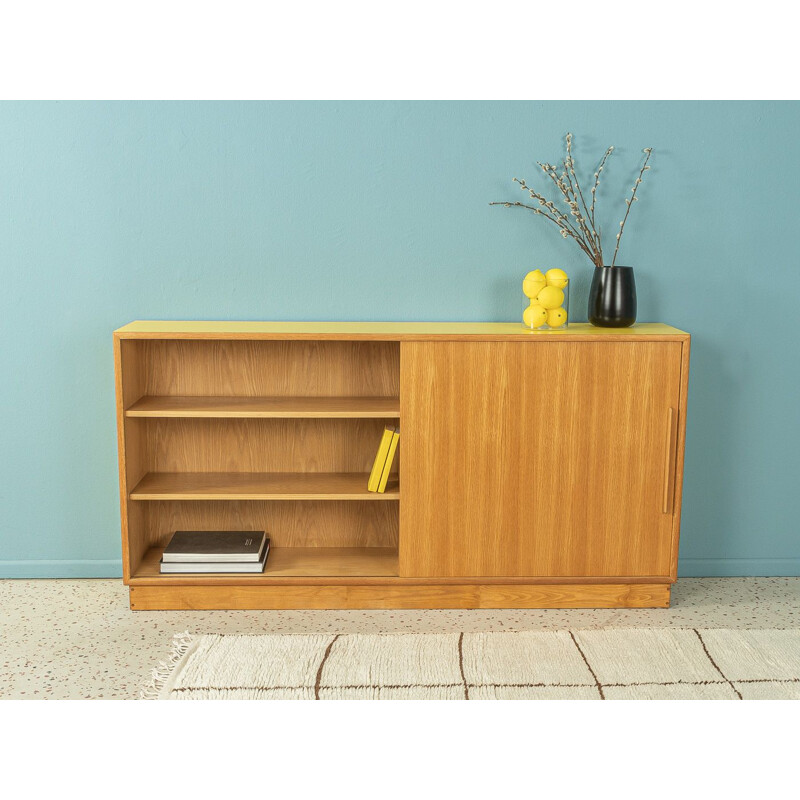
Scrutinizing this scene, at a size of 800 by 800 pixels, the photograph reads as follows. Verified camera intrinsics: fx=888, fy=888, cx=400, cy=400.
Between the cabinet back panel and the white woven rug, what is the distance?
97 cm

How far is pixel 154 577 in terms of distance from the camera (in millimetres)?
3330

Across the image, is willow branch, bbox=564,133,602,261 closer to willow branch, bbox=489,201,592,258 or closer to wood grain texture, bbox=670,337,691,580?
willow branch, bbox=489,201,592,258

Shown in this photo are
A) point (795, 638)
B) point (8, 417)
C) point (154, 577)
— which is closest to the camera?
point (795, 638)

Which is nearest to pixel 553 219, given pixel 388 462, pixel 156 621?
pixel 388 462

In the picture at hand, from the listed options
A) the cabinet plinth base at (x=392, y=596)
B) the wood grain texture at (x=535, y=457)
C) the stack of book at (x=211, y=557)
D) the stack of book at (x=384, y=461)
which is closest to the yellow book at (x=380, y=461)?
the stack of book at (x=384, y=461)

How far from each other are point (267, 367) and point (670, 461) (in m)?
1.58

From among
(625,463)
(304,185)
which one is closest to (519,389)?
(625,463)

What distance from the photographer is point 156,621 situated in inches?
128

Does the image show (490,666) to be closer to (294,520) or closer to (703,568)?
(294,520)

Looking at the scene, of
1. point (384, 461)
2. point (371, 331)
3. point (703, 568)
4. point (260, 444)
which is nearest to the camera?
point (371, 331)

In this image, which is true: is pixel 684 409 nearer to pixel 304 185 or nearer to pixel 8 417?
pixel 304 185

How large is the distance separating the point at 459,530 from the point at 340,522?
1.92 feet

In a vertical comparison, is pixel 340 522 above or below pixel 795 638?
above

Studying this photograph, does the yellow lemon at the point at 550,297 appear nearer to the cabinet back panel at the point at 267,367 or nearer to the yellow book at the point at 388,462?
the cabinet back panel at the point at 267,367
